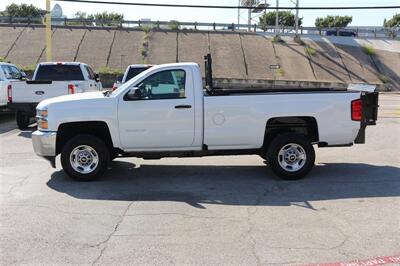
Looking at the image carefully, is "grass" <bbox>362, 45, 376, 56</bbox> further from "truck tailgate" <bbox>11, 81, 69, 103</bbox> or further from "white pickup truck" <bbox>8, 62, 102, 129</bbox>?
"truck tailgate" <bbox>11, 81, 69, 103</bbox>

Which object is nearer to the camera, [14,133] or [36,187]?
[36,187]

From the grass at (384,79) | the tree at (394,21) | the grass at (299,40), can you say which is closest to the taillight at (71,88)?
the grass at (384,79)

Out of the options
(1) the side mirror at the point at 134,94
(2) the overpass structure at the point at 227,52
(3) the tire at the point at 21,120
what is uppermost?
(2) the overpass structure at the point at 227,52

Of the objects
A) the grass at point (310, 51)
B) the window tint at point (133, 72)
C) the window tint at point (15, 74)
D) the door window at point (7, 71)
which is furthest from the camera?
the grass at point (310, 51)

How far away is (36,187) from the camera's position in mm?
7852

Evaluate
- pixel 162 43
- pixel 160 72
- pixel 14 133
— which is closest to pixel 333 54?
pixel 162 43

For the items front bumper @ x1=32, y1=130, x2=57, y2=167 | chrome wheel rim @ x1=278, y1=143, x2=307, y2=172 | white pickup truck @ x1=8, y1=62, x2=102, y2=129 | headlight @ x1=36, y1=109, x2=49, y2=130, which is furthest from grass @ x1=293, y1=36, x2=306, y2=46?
front bumper @ x1=32, y1=130, x2=57, y2=167

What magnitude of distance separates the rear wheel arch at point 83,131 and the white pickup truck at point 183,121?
16mm

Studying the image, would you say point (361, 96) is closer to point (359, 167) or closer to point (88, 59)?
point (359, 167)

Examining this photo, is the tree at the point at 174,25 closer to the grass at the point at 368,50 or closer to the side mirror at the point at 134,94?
the grass at the point at 368,50

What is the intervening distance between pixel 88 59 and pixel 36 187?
114 feet

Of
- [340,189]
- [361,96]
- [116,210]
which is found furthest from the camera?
[361,96]

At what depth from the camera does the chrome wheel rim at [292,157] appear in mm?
8273

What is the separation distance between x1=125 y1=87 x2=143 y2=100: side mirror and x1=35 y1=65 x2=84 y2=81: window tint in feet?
27.2
